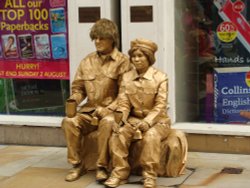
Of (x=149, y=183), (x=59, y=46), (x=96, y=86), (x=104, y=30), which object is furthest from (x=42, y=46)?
(x=149, y=183)

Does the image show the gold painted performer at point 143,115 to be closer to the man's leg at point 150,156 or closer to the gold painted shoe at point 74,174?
the man's leg at point 150,156

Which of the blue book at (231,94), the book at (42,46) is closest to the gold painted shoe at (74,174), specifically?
the blue book at (231,94)

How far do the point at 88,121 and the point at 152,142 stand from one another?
2.74 feet

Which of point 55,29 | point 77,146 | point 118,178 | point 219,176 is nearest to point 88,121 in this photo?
point 77,146

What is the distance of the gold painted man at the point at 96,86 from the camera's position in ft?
22.7

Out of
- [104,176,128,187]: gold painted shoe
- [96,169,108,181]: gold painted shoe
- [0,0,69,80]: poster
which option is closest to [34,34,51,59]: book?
[0,0,69,80]: poster

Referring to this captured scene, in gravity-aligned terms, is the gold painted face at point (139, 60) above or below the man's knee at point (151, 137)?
above

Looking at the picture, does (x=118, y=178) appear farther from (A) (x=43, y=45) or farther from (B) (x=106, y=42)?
(A) (x=43, y=45)

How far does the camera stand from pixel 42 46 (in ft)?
28.9

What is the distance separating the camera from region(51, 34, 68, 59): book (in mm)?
8625

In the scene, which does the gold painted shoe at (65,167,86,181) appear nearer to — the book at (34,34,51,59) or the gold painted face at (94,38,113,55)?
the gold painted face at (94,38,113,55)

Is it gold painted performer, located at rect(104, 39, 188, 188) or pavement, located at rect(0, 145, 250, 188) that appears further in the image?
pavement, located at rect(0, 145, 250, 188)

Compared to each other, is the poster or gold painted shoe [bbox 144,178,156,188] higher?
the poster

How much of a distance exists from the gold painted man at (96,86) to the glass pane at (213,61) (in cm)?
134
